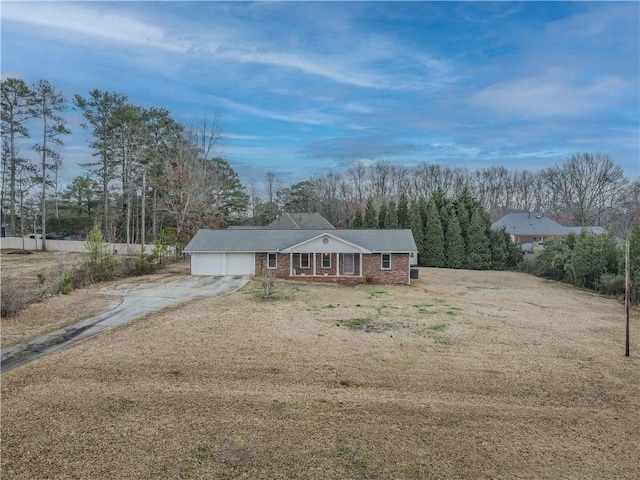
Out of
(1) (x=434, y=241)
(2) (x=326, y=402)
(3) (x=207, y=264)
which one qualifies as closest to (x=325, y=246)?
(3) (x=207, y=264)

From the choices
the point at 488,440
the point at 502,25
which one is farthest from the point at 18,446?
the point at 502,25

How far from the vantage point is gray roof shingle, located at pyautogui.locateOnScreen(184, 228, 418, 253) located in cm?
2517

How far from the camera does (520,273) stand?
34.1 metres

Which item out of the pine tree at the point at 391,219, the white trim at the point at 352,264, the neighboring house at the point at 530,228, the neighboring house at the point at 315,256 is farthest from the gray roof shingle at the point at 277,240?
the neighboring house at the point at 530,228

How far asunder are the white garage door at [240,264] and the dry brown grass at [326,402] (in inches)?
470

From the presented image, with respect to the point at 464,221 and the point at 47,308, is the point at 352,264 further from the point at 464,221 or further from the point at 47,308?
the point at 464,221

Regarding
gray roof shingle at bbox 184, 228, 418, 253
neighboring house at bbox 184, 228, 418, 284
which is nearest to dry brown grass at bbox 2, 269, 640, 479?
neighboring house at bbox 184, 228, 418, 284

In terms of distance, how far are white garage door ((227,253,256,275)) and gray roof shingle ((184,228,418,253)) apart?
597mm

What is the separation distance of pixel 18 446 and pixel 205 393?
9.52 feet

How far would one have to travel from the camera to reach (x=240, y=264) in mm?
25984

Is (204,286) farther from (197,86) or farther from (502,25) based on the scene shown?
(502,25)

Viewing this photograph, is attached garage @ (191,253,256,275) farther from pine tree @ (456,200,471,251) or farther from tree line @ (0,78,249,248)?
pine tree @ (456,200,471,251)

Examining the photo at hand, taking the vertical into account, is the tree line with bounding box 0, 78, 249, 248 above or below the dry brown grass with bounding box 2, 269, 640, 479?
above

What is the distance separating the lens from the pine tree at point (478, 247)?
3631cm
